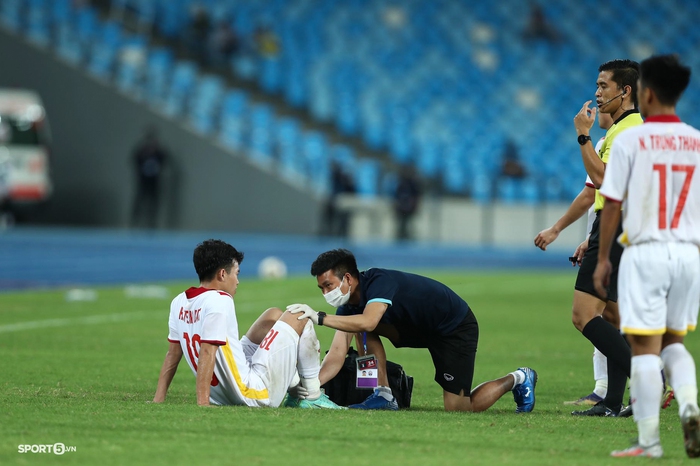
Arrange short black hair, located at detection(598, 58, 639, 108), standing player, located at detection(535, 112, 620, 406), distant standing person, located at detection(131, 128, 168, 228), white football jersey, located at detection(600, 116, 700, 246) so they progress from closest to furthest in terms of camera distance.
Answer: white football jersey, located at detection(600, 116, 700, 246), short black hair, located at detection(598, 58, 639, 108), standing player, located at detection(535, 112, 620, 406), distant standing person, located at detection(131, 128, 168, 228)

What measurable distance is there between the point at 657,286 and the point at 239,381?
270 centimetres

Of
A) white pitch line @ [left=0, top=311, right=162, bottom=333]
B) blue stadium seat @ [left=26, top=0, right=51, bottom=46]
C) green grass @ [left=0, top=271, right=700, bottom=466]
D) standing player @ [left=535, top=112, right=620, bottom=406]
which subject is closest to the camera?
green grass @ [left=0, top=271, right=700, bottom=466]

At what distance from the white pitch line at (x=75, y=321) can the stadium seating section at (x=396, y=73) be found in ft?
47.0

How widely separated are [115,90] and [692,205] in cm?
2426

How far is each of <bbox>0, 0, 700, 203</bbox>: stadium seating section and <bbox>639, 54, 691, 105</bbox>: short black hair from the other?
74.1ft

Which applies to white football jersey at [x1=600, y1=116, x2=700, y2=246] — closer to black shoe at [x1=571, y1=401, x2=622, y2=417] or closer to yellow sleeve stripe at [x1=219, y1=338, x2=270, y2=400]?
black shoe at [x1=571, y1=401, x2=622, y2=417]

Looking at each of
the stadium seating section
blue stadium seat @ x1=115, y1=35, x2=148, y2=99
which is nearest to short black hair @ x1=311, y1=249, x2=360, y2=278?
the stadium seating section

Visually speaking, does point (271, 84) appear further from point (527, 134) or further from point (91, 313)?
point (91, 313)

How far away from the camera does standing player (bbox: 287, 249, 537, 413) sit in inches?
269

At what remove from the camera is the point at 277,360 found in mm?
6828

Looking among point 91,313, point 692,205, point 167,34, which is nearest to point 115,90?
point 167,34

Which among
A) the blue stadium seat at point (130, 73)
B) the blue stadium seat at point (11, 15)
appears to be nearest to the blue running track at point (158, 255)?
the blue stadium seat at point (130, 73)

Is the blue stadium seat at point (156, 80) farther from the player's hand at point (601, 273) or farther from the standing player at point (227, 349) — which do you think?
the player's hand at point (601, 273)

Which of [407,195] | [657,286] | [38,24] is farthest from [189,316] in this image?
[38,24]
